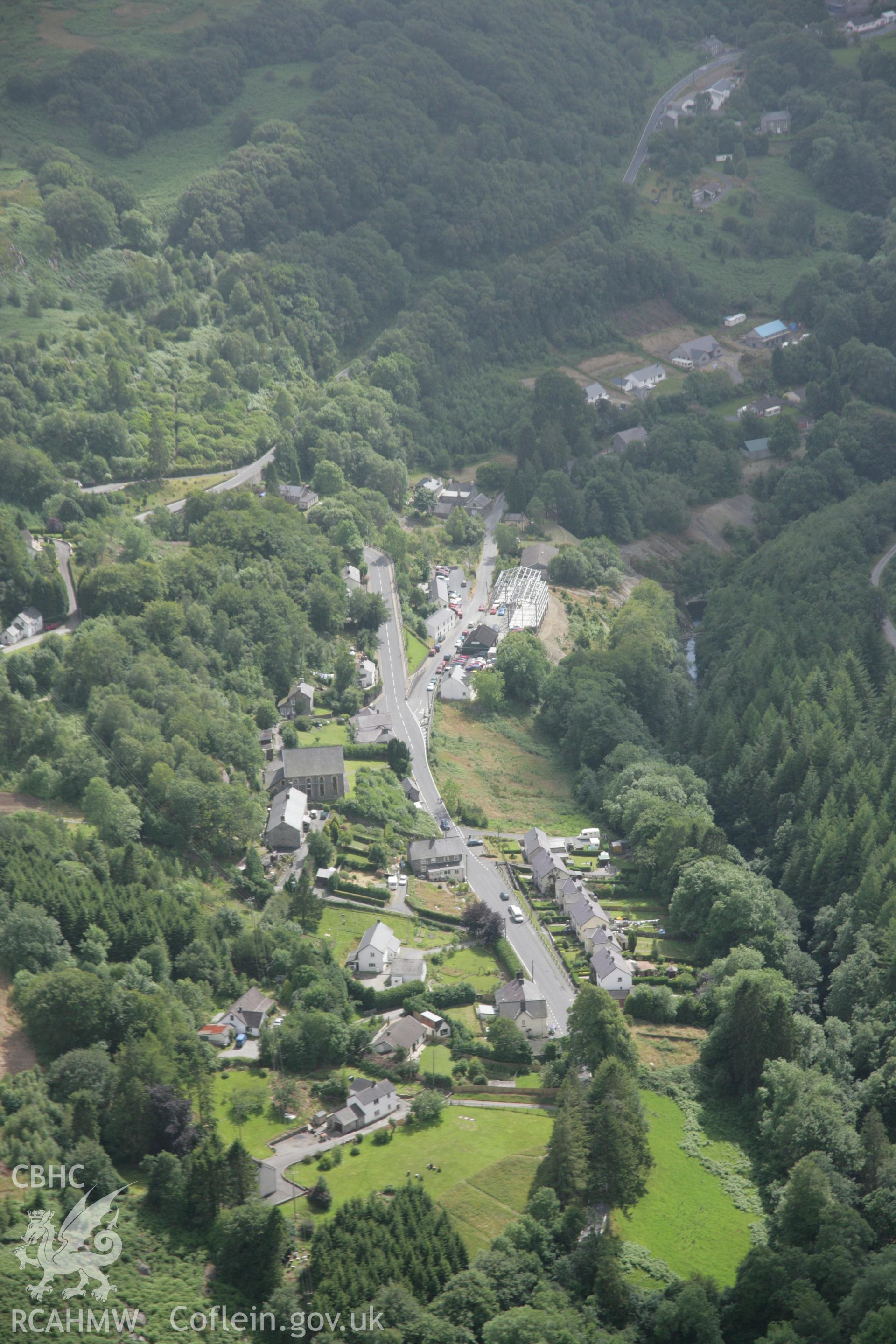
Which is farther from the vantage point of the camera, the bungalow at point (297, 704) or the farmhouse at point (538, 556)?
the farmhouse at point (538, 556)

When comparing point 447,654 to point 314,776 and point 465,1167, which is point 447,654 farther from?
point 465,1167

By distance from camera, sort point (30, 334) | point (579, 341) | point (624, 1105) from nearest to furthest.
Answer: point (624, 1105), point (30, 334), point (579, 341)

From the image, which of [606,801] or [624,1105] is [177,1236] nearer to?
[624,1105]

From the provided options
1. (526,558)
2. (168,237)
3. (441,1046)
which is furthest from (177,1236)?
(168,237)

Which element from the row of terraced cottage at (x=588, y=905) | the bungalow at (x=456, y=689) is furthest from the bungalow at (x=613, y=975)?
the bungalow at (x=456, y=689)

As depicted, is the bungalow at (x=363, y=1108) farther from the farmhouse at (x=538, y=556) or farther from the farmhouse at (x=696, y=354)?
the farmhouse at (x=696, y=354)

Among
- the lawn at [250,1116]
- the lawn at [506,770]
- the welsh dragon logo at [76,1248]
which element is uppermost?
the welsh dragon logo at [76,1248]

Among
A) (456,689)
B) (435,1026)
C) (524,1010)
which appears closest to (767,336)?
(456,689)

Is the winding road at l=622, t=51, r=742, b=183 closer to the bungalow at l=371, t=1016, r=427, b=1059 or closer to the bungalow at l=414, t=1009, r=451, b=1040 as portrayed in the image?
the bungalow at l=414, t=1009, r=451, b=1040
